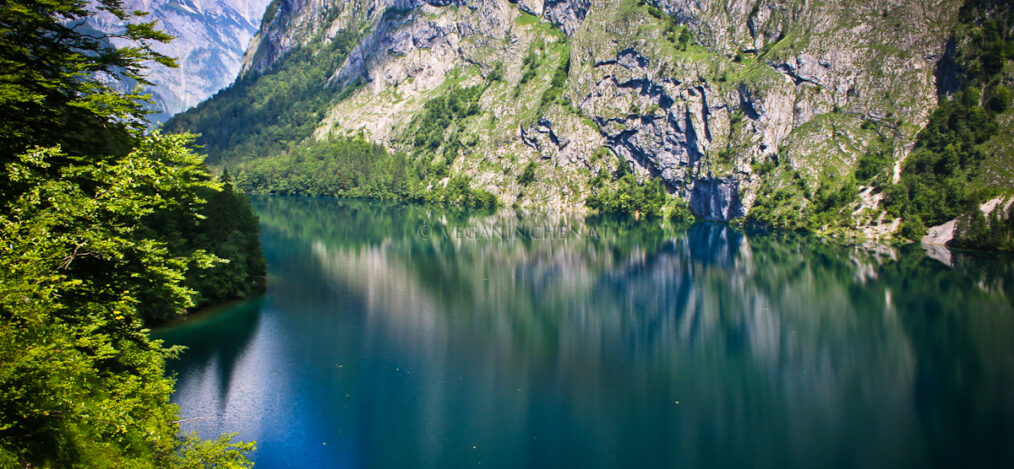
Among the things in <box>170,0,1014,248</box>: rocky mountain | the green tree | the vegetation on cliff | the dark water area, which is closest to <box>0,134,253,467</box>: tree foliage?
the vegetation on cliff

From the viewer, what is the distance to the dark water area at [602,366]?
96.1ft

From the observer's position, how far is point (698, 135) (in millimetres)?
172250

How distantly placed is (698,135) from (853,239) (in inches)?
2435

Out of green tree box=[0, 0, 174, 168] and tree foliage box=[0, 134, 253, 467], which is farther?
green tree box=[0, 0, 174, 168]

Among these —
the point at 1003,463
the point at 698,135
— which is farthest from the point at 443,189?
the point at 1003,463

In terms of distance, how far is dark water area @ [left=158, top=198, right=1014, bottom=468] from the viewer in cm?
2930

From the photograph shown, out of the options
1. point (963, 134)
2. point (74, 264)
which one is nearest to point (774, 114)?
point (963, 134)

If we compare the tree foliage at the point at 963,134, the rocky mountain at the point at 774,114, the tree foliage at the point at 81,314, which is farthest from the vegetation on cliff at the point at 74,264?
the rocky mountain at the point at 774,114

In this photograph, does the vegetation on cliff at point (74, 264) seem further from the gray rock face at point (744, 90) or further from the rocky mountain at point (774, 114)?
the gray rock face at point (744, 90)

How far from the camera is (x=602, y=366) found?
4050 centimetres

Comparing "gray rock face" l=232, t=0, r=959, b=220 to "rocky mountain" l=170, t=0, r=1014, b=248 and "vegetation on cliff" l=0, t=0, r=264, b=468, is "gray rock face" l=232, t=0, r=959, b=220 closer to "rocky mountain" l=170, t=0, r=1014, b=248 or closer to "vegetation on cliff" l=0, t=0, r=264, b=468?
"rocky mountain" l=170, t=0, r=1014, b=248

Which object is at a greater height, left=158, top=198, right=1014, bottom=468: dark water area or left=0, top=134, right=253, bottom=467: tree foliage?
left=0, top=134, right=253, bottom=467: tree foliage

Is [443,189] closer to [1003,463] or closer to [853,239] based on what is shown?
[853,239]

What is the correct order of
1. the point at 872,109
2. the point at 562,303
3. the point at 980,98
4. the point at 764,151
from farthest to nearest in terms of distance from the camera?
the point at 764,151 < the point at 872,109 < the point at 980,98 < the point at 562,303
